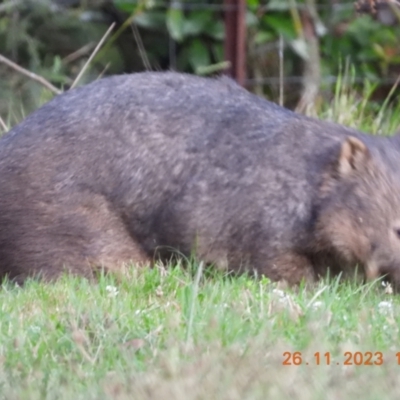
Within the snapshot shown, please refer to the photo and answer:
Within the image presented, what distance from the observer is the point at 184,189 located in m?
4.98

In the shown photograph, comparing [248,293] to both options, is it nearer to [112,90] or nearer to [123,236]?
[123,236]

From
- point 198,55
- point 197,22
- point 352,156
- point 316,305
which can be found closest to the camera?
point 316,305

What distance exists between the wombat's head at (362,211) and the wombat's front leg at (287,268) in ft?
0.47

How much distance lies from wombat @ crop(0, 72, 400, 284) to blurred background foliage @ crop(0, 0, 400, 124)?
2941 millimetres

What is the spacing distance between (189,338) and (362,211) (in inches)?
63.3

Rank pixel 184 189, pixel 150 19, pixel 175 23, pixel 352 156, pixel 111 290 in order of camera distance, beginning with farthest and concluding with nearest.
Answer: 1. pixel 150 19
2. pixel 175 23
3. pixel 184 189
4. pixel 352 156
5. pixel 111 290

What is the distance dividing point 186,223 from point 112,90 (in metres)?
0.79

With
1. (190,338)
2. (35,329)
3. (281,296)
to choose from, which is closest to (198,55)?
(281,296)

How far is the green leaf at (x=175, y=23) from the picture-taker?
8094 millimetres

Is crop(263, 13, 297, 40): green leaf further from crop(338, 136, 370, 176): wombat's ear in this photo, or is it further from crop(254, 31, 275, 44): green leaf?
crop(338, 136, 370, 176): wombat's ear

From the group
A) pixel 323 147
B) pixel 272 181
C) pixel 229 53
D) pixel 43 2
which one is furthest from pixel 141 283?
pixel 43 2

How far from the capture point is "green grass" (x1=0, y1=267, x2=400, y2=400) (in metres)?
2.81

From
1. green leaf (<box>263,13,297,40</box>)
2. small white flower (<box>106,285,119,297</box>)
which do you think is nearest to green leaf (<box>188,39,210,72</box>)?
green leaf (<box>263,13,297,40</box>)
